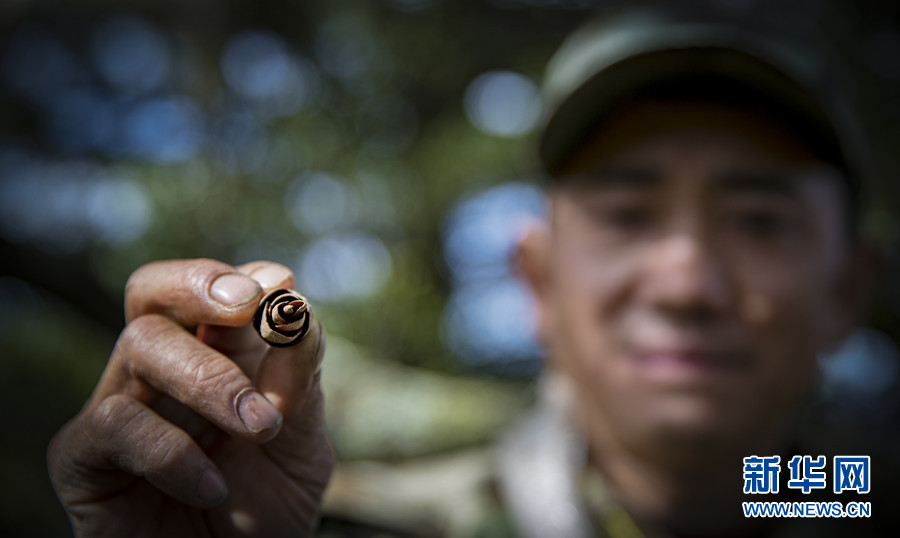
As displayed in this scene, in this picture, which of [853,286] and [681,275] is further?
[853,286]

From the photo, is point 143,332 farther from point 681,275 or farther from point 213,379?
point 681,275

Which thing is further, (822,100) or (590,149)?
(590,149)

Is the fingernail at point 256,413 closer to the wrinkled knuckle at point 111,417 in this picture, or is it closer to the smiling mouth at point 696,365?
the wrinkled knuckle at point 111,417

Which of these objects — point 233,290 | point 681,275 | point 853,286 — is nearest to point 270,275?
point 233,290

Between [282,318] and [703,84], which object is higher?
[703,84]

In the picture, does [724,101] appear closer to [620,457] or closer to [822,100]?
[822,100]

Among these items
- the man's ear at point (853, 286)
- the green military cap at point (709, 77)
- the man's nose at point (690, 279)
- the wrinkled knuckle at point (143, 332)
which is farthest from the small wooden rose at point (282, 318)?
the man's ear at point (853, 286)

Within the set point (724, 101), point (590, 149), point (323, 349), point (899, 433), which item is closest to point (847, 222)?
point (724, 101)
